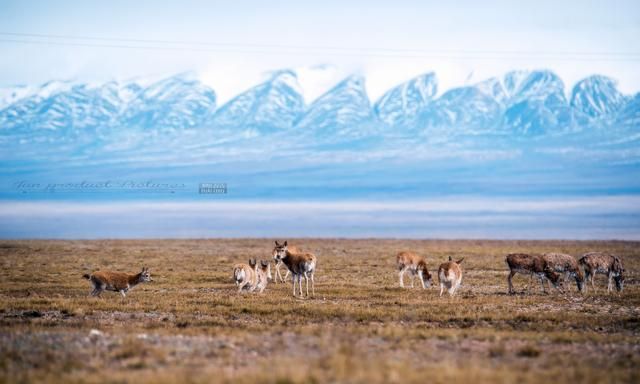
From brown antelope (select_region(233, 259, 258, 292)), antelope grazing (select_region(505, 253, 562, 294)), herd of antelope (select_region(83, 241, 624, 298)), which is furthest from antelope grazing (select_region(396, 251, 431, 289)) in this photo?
A: brown antelope (select_region(233, 259, 258, 292))

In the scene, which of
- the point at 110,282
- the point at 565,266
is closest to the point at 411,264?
the point at 565,266

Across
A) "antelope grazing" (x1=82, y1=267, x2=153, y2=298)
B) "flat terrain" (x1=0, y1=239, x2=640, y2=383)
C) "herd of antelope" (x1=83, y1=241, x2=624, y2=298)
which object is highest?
"herd of antelope" (x1=83, y1=241, x2=624, y2=298)

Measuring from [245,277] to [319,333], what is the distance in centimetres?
1102

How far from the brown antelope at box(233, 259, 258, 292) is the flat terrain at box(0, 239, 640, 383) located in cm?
68

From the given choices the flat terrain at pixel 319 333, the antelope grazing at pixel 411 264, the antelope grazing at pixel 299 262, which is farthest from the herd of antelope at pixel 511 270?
the antelope grazing at pixel 411 264

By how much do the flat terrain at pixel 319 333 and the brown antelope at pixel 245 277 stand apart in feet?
2.23

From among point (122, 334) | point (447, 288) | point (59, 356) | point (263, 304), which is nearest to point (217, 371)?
point (59, 356)

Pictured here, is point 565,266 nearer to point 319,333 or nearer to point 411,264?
point 411,264

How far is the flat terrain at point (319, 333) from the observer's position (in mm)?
14477

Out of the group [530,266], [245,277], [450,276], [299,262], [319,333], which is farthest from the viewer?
[530,266]

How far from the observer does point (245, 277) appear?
29250 millimetres

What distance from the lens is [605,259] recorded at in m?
30.3

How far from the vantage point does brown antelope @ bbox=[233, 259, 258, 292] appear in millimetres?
28984

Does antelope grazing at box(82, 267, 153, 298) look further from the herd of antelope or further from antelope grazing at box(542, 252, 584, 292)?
antelope grazing at box(542, 252, 584, 292)
